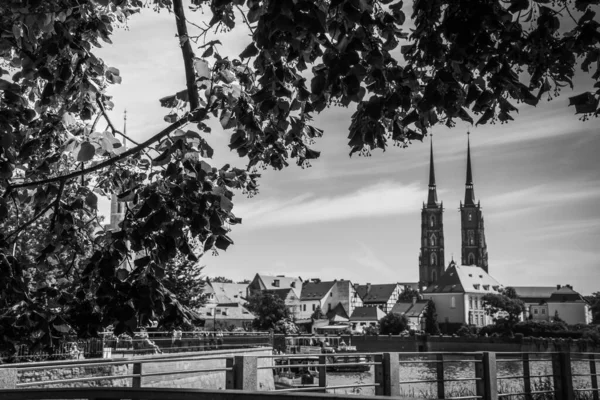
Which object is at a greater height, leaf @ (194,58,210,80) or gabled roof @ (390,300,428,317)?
gabled roof @ (390,300,428,317)

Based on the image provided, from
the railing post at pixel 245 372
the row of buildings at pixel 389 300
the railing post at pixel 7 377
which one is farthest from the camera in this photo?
the row of buildings at pixel 389 300

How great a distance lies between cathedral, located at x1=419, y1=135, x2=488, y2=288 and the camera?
17938 cm

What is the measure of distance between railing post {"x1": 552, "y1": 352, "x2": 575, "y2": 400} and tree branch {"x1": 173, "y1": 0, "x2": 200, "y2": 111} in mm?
8802

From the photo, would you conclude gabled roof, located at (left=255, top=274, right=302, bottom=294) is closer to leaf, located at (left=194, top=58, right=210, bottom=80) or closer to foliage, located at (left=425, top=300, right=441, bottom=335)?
foliage, located at (left=425, top=300, right=441, bottom=335)

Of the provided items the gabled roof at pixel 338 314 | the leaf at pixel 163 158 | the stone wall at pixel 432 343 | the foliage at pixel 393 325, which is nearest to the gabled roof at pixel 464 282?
the gabled roof at pixel 338 314

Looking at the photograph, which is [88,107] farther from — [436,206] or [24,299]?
[436,206]

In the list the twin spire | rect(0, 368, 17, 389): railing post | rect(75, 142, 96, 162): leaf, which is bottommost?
rect(0, 368, 17, 389): railing post

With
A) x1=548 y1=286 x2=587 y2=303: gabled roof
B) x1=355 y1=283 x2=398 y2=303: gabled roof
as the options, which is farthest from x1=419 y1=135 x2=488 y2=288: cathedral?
x1=355 y1=283 x2=398 y2=303: gabled roof

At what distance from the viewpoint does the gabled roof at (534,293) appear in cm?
15605

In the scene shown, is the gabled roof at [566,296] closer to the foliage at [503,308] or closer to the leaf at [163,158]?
the foliage at [503,308]

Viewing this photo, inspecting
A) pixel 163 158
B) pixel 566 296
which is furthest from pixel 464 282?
pixel 163 158

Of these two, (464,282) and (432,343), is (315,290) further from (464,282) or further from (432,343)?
(432,343)

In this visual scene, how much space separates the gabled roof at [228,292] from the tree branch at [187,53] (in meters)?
107

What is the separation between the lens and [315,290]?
130 m
